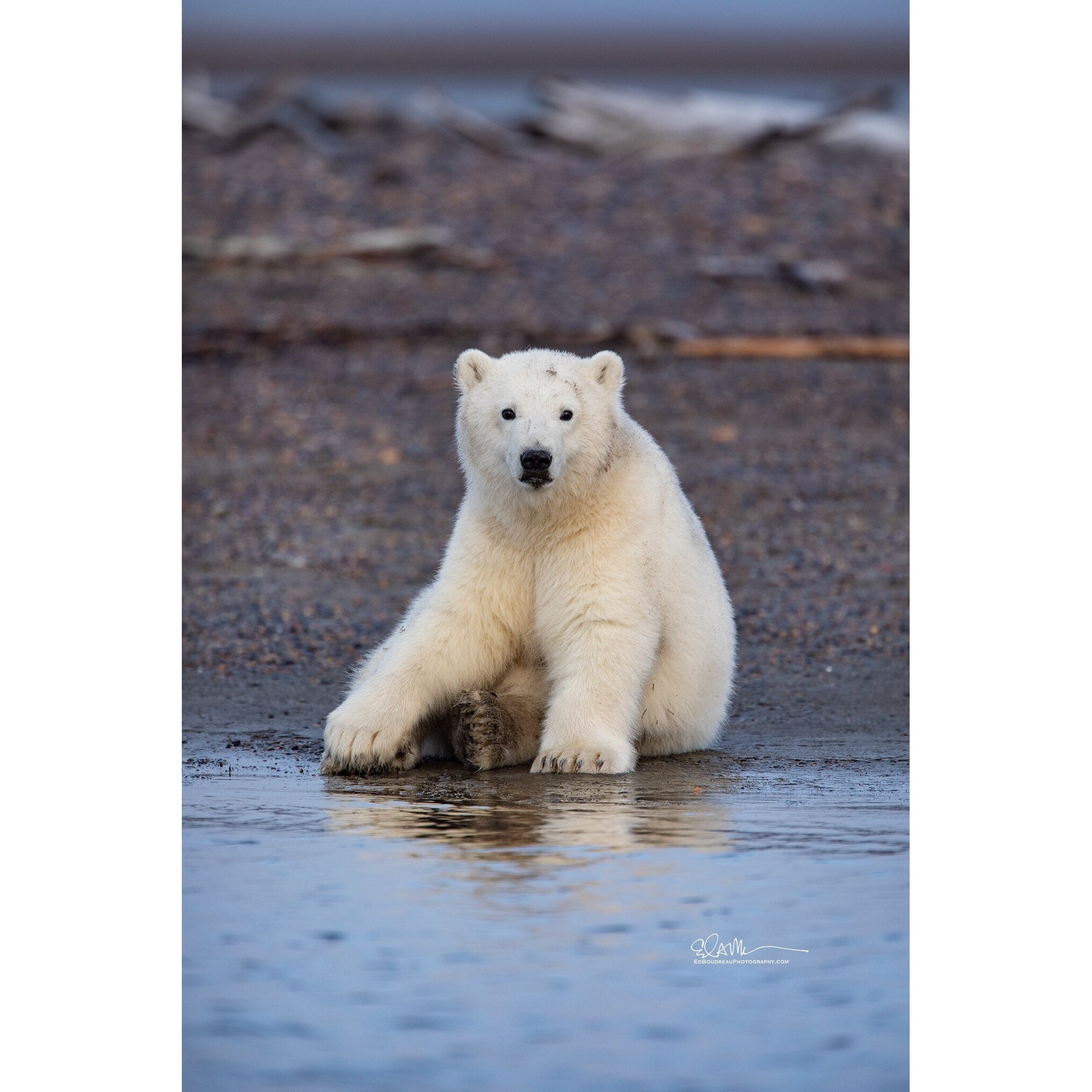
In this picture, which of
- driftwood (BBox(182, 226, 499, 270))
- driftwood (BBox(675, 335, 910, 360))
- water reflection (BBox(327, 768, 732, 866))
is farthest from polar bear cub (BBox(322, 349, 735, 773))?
driftwood (BBox(182, 226, 499, 270))

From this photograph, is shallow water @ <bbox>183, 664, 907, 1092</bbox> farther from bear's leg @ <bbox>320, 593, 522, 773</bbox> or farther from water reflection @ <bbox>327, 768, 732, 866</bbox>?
bear's leg @ <bbox>320, 593, 522, 773</bbox>

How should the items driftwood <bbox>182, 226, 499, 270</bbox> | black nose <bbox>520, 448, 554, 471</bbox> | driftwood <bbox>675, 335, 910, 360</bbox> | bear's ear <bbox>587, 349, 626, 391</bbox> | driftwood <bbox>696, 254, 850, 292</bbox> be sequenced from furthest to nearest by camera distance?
driftwood <bbox>182, 226, 499, 270</bbox>
driftwood <bbox>696, 254, 850, 292</bbox>
driftwood <bbox>675, 335, 910, 360</bbox>
bear's ear <bbox>587, 349, 626, 391</bbox>
black nose <bbox>520, 448, 554, 471</bbox>

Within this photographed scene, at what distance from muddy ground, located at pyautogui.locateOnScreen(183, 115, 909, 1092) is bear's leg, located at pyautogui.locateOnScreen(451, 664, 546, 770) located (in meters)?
0.07

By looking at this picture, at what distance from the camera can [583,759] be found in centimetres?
433

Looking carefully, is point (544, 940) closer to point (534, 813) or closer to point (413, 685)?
point (534, 813)

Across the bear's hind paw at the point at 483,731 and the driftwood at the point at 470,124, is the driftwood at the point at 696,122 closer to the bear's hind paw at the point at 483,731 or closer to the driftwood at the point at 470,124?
the driftwood at the point at 470,124

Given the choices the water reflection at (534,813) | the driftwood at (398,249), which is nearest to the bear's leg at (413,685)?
the water reflection at (534,813)

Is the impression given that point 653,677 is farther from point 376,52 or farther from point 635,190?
point 635,190

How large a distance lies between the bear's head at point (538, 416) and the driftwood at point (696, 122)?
2.90 meters

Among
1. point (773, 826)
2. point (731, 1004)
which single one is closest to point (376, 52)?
point (773, 826)

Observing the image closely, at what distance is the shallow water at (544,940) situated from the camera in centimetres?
297

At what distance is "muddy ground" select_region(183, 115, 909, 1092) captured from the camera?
3.10 m

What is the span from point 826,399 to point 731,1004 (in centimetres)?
614

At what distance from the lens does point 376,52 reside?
206 inches
